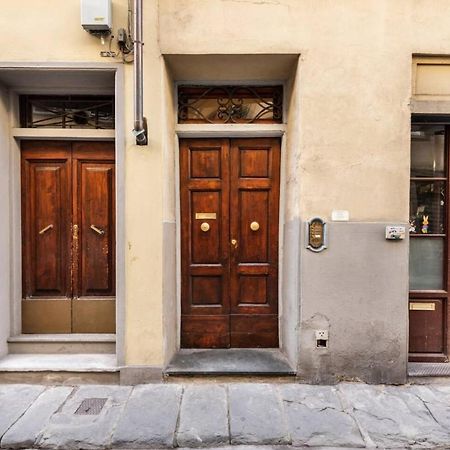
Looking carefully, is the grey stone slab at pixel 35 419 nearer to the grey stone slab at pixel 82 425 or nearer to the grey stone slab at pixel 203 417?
the grey stone slab at pixel 82 425

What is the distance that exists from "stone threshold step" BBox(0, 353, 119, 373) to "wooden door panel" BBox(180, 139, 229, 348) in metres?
1.00

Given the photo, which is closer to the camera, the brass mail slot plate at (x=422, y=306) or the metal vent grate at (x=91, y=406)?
the metal vent grate at (x=91, y=406)

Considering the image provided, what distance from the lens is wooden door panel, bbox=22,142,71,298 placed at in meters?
4.73

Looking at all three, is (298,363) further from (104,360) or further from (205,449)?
(104,360)

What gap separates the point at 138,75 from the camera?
403 centimetres

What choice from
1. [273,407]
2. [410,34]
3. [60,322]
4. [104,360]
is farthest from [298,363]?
[410,34]

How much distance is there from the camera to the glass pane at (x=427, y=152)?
4523mm

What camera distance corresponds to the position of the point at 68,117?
473 cm

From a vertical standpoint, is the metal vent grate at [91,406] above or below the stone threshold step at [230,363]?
below

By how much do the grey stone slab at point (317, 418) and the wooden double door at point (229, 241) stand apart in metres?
0.89

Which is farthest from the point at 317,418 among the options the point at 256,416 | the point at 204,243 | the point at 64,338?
the point at 64,338

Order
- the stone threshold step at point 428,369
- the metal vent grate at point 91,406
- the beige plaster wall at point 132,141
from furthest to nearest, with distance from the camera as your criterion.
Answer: the stone threshold step at point 428,369 < the beige plaster wall at point 132,141 < the metal vent grate at point 91,406

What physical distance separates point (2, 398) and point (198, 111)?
3881 mm

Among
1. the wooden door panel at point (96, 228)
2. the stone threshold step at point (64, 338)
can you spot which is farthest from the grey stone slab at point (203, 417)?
the wooden door panel at point (96, 228)
